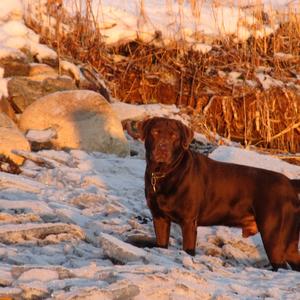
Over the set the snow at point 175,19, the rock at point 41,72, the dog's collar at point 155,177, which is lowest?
the dog's collar at point 155,177

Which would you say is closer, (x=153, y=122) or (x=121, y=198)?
(x=153, y=122)

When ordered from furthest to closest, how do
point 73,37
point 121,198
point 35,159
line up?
point 73,37 → point 35,159 → point 121,198

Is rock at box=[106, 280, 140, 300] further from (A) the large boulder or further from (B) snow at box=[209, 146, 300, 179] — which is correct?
(A) the large boulder

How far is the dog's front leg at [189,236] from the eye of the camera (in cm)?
499

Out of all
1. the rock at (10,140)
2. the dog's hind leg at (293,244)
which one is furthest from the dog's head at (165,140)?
the rock at (10,140)

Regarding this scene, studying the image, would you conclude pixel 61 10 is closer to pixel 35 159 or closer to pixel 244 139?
pixel 244 139

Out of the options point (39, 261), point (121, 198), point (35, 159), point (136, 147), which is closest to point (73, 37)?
point (136, 147)

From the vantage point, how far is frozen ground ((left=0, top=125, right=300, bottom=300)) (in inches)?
129

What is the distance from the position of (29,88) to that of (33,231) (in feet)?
16.9

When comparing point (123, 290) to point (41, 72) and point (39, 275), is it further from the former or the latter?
point (41, 72)

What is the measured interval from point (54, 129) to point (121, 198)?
7.39 ft

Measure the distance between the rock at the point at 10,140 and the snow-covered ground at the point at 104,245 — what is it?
140 millimetres

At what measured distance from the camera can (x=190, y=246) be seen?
500 cm

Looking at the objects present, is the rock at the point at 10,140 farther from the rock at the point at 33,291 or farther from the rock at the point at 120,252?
the rock at the point at 33,291
